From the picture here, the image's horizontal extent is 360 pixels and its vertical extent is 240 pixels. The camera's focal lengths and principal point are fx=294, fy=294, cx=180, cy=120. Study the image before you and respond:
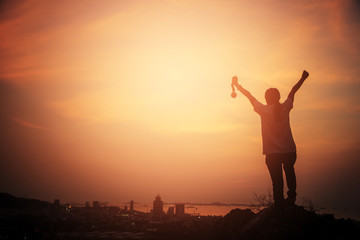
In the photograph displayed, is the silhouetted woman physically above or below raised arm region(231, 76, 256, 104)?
below

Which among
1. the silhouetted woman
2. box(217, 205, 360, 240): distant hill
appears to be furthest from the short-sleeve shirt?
box(217, 205, 360, 240): distant hill

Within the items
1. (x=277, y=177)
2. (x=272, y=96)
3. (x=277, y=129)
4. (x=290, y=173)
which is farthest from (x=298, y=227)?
(x=272, y=96)

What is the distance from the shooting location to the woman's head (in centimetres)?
854

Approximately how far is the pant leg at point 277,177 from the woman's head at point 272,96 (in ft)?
5.25

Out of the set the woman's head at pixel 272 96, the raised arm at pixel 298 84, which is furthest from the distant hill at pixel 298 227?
the raised arm at pixel 298 84

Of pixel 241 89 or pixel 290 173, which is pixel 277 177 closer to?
pixel 290 173

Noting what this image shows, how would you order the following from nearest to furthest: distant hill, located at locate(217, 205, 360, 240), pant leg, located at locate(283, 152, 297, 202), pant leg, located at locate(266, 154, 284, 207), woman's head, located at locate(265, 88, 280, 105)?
distant hill, located at locate(217, 205, 360, 240)
pant leg, located at locate(266, 154, 284, 207)
pant leg, located at locate(283, 152, 297, 202)
woman's head, located at locate(265, 88, 280, 105)

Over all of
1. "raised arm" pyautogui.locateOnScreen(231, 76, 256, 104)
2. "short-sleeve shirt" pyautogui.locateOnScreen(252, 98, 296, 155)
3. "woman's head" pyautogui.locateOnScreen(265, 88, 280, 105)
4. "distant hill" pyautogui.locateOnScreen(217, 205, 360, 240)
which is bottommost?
"distant hill" pyautogui.locateOnScreen(217, 205, 360, 240)

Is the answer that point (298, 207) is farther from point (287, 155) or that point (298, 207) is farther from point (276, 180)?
point (287, 155)

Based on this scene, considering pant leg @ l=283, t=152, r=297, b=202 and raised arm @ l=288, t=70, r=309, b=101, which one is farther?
raised arm @ l=288, t=70, r=309, b=101

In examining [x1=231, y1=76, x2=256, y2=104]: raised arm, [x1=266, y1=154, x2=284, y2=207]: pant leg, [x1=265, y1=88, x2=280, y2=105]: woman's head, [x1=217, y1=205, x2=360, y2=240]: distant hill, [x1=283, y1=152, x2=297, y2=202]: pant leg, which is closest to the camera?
[x1=217, y1=205, x2=360, y2=240]: distant hill

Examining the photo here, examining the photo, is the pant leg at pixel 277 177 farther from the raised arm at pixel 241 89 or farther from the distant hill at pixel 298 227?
the raised arm at pixel 241 89

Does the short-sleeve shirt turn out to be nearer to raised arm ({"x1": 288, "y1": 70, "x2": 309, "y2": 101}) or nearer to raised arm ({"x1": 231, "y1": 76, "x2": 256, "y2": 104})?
raised arm ({"x1": 288, "y1": 70, "x2": 309, "y2": 101})

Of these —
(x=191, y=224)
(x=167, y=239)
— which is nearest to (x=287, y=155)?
(x=167, y=239)
